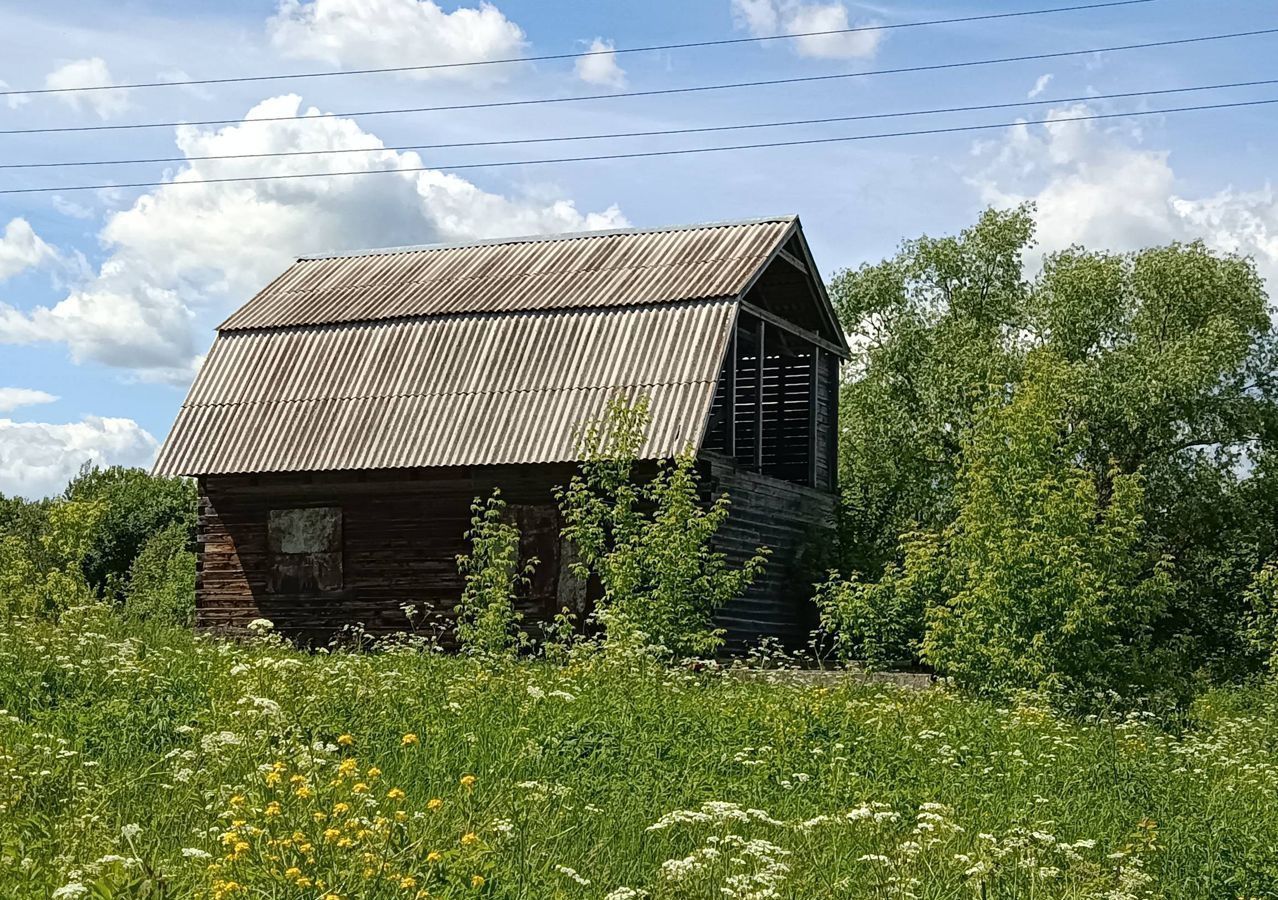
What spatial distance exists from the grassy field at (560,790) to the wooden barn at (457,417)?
1001cm

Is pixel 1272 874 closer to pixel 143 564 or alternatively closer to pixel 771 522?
pixel 771 522

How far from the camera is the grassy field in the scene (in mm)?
5910

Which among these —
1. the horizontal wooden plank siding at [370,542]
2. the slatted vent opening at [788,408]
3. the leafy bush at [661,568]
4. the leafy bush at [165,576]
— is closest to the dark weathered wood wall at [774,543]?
the slatted vent opening at [788,408]

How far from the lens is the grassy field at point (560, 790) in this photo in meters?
5.91

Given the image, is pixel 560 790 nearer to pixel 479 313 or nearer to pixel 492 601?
pixel 492 601

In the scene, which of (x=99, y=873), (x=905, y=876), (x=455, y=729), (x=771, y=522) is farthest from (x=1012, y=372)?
(x=99, y=873)

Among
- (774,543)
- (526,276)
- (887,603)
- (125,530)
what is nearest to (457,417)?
(526,276)

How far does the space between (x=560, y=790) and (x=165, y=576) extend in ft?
119

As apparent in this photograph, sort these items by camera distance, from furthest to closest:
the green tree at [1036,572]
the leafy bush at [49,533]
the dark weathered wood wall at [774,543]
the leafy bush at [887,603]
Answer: the leafy bush at [49,533]
the dark weathered wood wall at [774,543]
the leafy bush at [887,603]
the green tree at [1036,572]

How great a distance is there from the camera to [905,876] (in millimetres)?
6672

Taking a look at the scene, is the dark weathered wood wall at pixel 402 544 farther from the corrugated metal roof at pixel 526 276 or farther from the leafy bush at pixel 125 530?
the leafy bush at pixel 125 530

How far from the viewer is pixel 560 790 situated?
752 cm

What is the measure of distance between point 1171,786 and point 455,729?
195 inches

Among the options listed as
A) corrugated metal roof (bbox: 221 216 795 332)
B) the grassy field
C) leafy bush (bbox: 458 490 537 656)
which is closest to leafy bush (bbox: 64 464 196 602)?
corrugated metal roof (bbox: 221 216 795 332)
